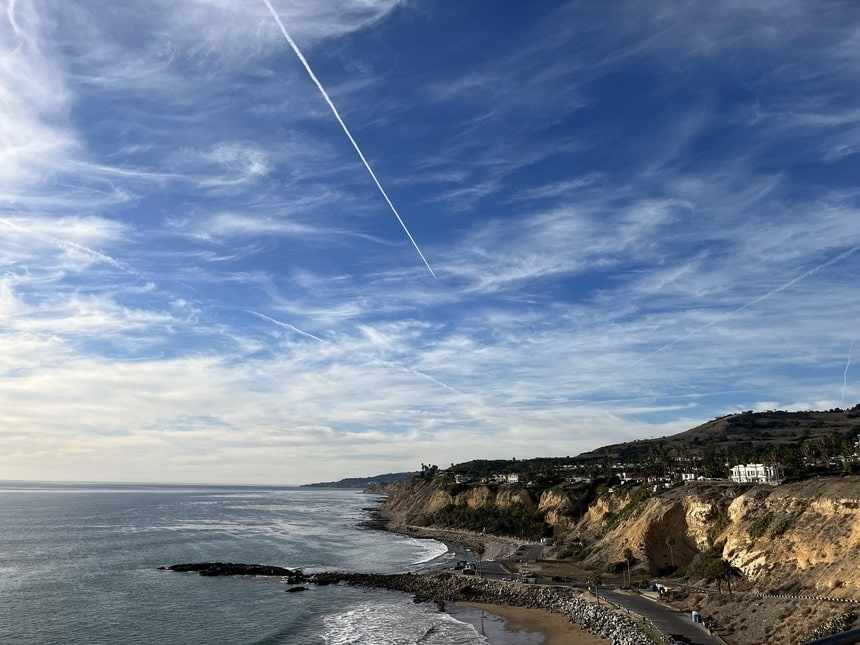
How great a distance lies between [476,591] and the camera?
67188 millimetres

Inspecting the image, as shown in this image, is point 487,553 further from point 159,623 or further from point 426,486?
point 426,486

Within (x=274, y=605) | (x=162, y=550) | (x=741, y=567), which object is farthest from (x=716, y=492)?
(x=162, y=550)

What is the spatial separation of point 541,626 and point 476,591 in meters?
15.4

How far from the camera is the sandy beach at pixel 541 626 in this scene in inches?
1881

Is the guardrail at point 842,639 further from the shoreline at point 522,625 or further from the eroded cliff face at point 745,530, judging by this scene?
the shoreline at point 522,625

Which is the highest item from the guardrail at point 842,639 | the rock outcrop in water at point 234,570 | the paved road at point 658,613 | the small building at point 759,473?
the guardrail at point 842,639

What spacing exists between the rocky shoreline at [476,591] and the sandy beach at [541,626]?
0.92m

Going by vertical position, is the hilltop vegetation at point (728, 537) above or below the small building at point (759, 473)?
below

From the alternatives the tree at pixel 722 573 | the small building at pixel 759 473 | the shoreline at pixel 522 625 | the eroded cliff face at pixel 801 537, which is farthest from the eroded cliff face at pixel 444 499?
the tree at pixel 722 573

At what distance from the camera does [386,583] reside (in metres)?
73.6

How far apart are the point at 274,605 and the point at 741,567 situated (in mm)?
47233

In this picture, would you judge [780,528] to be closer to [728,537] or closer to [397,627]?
[728,537]

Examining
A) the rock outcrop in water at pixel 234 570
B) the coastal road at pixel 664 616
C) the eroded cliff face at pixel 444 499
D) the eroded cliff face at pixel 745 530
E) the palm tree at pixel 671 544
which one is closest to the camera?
the coastal road at pixel 664 616

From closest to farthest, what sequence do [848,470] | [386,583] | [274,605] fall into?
[848,470], [274,605], [386,583]
